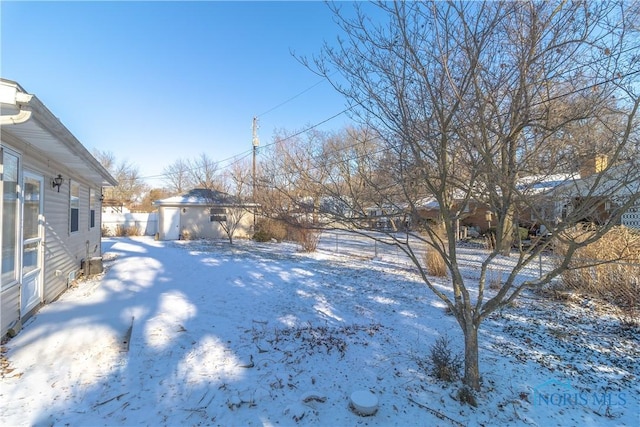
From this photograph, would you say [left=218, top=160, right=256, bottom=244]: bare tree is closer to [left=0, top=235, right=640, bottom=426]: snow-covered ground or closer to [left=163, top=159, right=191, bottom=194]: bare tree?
[left=0, top=235, right=640, bottom=426]: snow-covered ground

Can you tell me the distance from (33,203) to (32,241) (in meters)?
0.57

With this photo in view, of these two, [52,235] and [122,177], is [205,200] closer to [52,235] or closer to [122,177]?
[52,235]

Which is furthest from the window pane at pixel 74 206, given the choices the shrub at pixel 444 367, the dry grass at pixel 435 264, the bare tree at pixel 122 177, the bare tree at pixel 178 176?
the bare tree at pixel 178 176

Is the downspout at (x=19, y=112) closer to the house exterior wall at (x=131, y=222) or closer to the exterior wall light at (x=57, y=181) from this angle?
the exterior wall light at (x=57, y=181)

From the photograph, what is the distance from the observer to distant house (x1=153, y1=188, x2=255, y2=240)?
713 inches

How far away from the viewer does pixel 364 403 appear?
2.49 metres

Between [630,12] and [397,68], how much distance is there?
1519 millimetres

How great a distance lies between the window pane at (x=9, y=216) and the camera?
365 cm

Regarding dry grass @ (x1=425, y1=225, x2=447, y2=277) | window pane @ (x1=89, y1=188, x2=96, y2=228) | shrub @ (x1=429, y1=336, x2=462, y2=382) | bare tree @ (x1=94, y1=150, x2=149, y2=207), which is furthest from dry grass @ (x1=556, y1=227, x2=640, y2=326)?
bare tree @ (x1=94, y1=150, x2=149, y2=207)

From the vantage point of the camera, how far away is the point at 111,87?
9.03 m

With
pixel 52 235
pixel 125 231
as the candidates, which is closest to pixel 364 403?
pixel 52 235

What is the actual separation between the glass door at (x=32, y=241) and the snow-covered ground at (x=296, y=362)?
1.16ft

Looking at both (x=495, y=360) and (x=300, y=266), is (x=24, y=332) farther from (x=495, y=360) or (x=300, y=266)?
(x=300, y=266)

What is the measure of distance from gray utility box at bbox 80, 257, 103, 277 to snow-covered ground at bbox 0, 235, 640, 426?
76.1 inches
